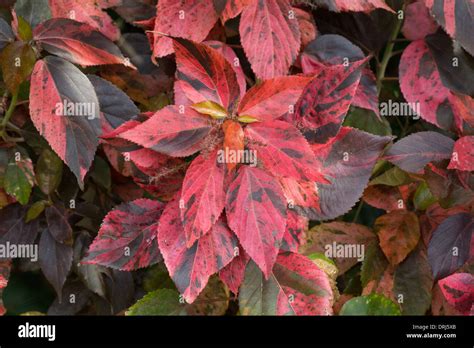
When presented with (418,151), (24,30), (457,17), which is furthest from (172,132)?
(457,17)

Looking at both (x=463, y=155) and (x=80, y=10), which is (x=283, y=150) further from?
(x=80, y=10)

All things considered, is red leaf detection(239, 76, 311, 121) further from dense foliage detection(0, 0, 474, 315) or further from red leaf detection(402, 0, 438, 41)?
red leaf detection(402, 0, 438, 41)

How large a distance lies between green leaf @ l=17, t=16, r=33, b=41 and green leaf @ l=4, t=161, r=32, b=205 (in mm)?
217

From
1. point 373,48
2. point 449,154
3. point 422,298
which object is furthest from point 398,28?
point 422,298

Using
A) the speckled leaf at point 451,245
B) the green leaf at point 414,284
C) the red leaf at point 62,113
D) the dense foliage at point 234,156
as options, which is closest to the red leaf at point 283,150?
the dense foliage at point 234,156

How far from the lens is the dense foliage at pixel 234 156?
2.55 feet

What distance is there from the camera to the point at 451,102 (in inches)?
40.3

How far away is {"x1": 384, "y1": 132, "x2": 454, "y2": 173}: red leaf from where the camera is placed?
94cm

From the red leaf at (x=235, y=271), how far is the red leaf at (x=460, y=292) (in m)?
0.27

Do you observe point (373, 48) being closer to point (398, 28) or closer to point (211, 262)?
point (398, 28)

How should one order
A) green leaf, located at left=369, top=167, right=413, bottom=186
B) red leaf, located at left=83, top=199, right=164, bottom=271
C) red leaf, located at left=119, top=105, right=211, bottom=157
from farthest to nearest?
green leaf, located at left=369, top=167, right=413, bottom=186
red leaf, located at left=83, top=199, right=164, bottom=271
red leaf, located at left=119, top=105, right=211, bottom=157

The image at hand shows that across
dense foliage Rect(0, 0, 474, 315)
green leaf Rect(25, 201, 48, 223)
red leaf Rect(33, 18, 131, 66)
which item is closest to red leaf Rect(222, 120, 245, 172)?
dense foliage Rect(0, 0, 474, 315)

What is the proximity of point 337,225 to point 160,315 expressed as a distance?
0.36 meters

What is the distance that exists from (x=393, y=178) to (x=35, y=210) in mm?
579
